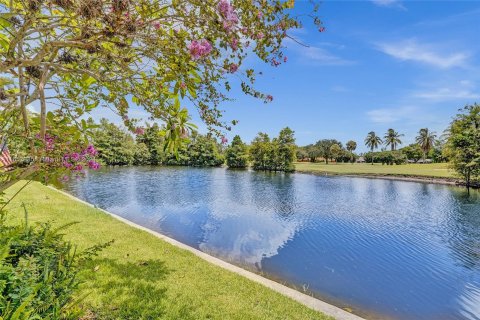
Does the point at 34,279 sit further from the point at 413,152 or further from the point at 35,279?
the point at 413,152

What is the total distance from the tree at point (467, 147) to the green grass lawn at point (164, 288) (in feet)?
126

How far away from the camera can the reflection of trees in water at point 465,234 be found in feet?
34.6

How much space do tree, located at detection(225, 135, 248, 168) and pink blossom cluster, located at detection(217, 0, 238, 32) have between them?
2533 inches

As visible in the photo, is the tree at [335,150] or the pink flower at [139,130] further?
the tree at [335,150]

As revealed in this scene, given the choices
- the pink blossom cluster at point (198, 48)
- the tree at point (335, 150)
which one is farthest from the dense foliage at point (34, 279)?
the tree at point (335, 150)

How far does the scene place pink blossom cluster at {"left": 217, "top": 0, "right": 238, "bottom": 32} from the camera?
2.54 m

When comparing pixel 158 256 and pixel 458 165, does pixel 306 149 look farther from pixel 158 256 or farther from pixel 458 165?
pixel 158 256

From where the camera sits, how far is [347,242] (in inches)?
476

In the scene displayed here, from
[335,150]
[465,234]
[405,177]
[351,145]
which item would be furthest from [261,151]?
[351,145]

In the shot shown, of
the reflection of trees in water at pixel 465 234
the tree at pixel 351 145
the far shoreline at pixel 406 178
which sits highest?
the tree at pixel 351 145

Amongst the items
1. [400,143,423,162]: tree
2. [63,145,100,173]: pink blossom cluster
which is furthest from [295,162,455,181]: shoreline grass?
[63,145,100,173]: pink blossom cluster

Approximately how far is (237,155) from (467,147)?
4494 cm

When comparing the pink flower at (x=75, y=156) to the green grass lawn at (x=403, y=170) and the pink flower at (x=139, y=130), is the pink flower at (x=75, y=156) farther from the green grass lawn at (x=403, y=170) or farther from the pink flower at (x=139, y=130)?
the green grass lawn at (x=403, y=170)

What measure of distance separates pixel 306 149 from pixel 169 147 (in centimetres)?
10645
